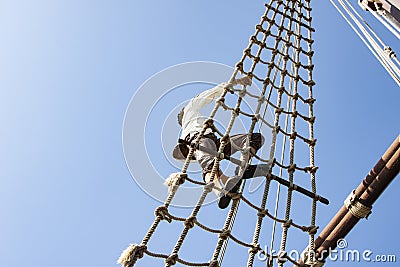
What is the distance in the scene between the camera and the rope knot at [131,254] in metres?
1.68

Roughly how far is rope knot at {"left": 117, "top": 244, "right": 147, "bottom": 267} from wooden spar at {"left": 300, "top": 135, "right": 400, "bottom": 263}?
4.06 feet

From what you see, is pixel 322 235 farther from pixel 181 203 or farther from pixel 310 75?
pixel 310 75

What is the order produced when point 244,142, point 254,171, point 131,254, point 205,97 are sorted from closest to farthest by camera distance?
1. point 131,254
2. point 254,171
3. point 244,142
4. point 205,97

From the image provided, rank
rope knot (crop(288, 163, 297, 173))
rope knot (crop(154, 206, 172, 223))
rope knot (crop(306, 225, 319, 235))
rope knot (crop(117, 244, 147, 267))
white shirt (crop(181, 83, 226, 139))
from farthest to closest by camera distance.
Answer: white shirt (crop(181, 83, 226, 139))
rope knot (crop(288, 163, 297, 173))
rope knot (crop(306, 225, 319, 235))
rope knot (crop(154, 206, 172, 223))
rope knot (crop(117, 244, 147, 267))

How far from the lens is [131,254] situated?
1687 mm

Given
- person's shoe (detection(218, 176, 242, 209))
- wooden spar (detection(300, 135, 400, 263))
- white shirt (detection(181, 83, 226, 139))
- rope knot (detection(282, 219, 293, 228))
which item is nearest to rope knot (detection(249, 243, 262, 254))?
rope knot (detection(282, 219, 293, 228))

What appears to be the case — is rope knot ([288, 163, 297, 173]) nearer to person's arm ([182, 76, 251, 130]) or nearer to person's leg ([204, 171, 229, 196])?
person's leg ([204, 171, 229, 196])

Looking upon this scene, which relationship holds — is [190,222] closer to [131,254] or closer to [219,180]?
[131,254]

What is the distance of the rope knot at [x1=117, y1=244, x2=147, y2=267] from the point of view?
168cm

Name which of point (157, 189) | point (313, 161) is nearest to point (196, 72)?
point (157, 189)

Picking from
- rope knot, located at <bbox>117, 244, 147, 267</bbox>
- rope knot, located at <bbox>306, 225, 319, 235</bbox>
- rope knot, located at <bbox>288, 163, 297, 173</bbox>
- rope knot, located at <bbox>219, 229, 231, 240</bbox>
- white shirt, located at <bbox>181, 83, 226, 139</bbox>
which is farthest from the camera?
white shirt, located at <bbox>181, 83, 226, 139</bbox>

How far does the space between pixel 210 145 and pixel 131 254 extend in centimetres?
111

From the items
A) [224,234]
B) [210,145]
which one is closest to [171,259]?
[224,234]

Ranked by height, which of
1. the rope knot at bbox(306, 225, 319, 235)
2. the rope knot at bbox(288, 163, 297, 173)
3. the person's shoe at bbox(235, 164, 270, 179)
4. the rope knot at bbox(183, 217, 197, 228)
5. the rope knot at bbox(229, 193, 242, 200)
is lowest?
the rope knot at bbox(306, 225, 319, 235)
